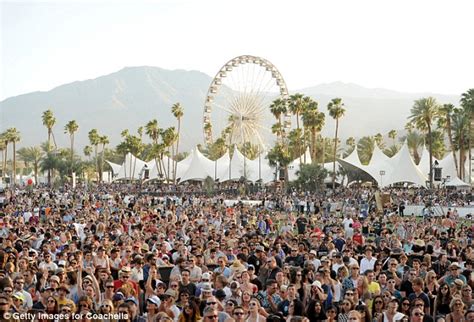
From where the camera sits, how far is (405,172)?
64625mm

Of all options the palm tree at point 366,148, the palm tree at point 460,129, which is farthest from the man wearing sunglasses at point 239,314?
the palm tree at point 366,148

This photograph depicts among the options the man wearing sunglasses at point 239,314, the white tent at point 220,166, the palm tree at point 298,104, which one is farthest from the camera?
the white tent at point 220,166

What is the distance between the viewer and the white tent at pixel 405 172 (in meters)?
64.0

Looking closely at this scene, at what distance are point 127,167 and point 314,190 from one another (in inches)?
2224

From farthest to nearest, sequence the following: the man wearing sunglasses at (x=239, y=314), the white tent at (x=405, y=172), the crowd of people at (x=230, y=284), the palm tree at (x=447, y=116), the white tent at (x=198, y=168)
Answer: the white tent at (x=198, y=168)
the palm tree at (x=447, y=116)
the white tent at (x=405, y=172)
the crowd of people at (x=230, y=284)
the man wearing sunglasses at (x=239, y=314)

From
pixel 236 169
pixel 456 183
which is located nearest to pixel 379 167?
pixel 456 183

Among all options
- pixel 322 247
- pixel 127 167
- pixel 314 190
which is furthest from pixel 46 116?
pixel 322 247

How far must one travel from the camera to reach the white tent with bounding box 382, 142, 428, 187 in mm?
63969

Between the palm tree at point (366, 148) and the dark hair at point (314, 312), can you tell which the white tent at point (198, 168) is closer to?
the palm tree at point (366, 148)

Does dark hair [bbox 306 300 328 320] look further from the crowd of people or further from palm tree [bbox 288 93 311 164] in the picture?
palm tree [bbox 288 93 311 164]

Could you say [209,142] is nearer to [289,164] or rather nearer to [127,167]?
[289,164]

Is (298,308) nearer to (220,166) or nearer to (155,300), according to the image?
(155,300)

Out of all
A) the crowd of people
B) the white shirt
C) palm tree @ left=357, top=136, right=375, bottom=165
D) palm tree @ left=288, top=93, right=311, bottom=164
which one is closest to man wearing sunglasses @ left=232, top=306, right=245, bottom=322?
the crowd of people

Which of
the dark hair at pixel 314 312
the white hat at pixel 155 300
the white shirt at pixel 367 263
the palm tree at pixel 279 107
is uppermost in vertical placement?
the palm tree at pixel 279 107
